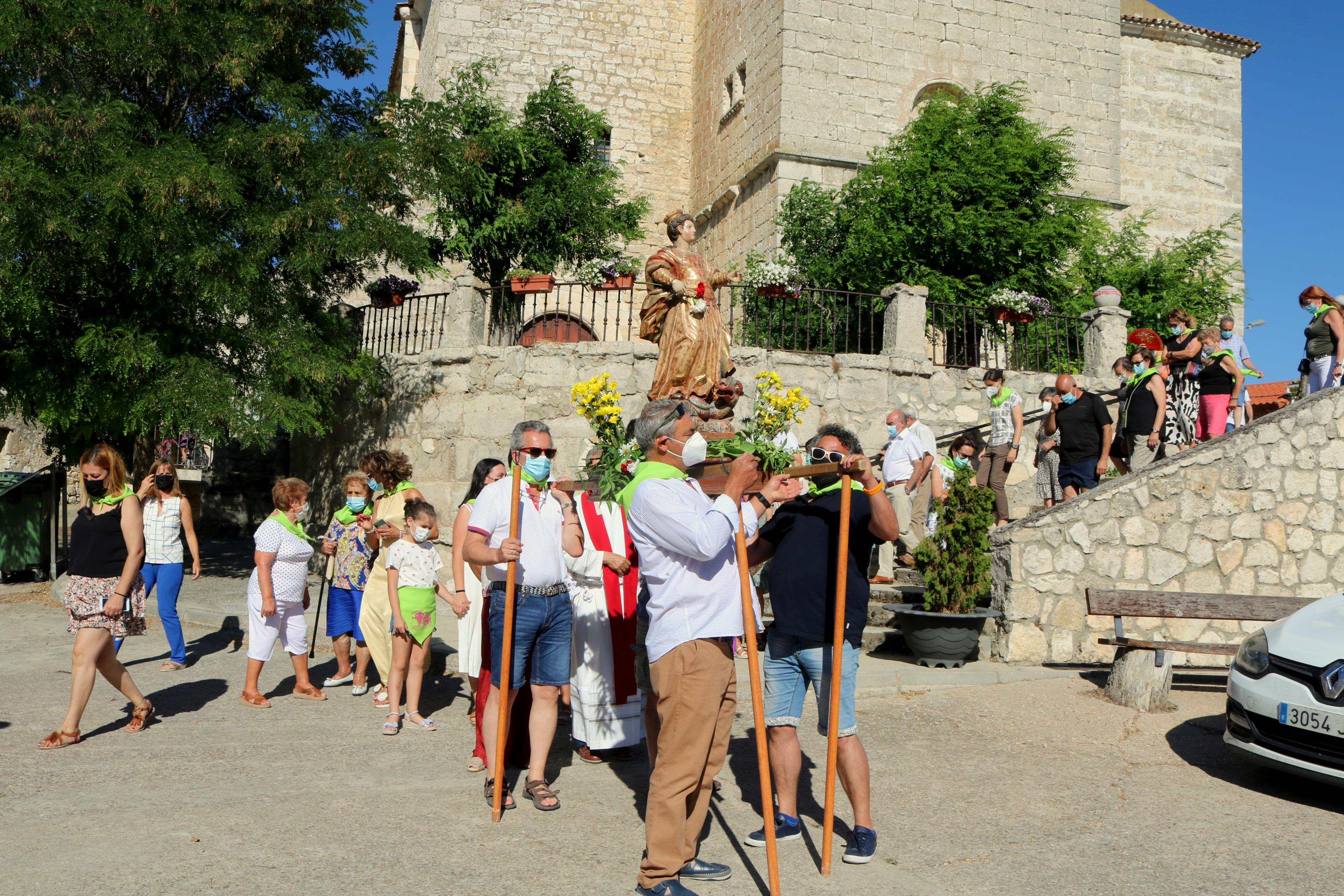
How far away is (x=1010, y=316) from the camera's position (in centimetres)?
1395

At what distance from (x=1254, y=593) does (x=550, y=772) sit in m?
6.94

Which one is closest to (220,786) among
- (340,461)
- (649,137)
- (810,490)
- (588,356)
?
(810,490)

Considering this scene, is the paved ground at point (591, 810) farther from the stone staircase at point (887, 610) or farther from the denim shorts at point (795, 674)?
the stone staircase at point (887, 610)

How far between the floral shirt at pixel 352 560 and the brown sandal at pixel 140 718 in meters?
1.52

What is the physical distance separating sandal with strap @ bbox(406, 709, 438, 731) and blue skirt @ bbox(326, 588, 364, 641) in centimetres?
113

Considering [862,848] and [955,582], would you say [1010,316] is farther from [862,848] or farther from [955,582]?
[862,848]

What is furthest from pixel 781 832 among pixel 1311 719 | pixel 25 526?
pixel 25 526

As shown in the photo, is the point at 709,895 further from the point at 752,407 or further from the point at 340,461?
the point at 340,461

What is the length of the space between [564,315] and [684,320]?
1353 centimetres

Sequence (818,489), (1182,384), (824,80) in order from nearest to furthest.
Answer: (818,489)
(1182,384)
(824,80)

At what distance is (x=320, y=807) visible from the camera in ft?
15.1

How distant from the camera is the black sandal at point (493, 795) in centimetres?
462

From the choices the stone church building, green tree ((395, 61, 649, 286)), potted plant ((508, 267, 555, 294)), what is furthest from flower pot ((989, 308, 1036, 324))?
green tree ((395, 61, 649, 286))

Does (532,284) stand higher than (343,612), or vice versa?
(532,284)
